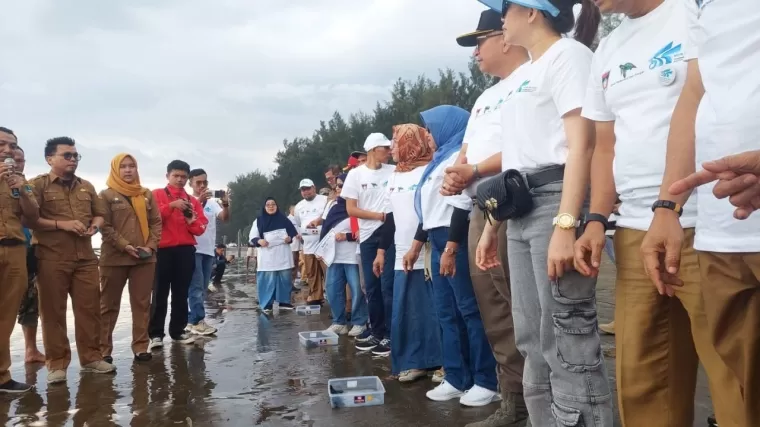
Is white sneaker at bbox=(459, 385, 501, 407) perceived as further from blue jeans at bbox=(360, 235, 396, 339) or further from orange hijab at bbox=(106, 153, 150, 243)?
orange hijab at bbox=(106, 153, 150, 243)

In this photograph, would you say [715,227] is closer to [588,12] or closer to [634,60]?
[634,60]

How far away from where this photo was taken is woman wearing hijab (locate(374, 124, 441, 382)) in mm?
4191

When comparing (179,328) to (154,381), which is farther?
(179,328)

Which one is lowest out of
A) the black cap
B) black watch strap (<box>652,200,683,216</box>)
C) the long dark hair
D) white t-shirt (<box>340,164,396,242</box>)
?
black watch strap (<box>652,200,683,216</box>)

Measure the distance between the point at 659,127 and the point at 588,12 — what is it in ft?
2.95

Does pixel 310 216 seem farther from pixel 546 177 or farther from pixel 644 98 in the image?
pixel 644 98

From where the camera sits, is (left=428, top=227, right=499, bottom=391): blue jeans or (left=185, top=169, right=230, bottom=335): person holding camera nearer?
(left=428, top=227, right=499, bottom=391): blue jeans

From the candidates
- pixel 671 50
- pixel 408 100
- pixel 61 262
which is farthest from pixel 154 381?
pixel 408 100

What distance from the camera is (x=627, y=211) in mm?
1854

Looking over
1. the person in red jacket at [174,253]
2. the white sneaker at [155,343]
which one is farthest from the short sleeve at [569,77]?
the white sneaker at [155,343]

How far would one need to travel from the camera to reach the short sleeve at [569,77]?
6.95ft

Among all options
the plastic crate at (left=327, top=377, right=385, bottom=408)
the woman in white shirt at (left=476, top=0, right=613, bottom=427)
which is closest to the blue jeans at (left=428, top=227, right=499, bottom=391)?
the plastic crate at (left=327, top=377, right=385, bottom=408)

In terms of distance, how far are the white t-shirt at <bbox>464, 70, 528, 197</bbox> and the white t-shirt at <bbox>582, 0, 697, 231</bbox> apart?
951mm

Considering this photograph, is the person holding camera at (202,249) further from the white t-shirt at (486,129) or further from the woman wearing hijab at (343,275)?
the white t-shirt at (486,129)
